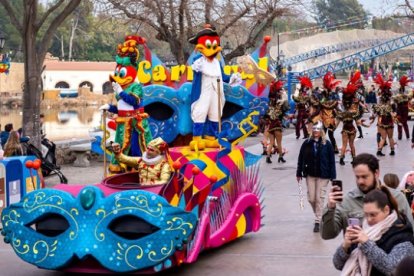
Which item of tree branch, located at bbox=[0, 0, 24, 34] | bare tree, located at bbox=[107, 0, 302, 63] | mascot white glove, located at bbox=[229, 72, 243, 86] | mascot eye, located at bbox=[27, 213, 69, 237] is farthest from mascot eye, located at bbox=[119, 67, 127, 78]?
bare tree, located at bbox=[107, 0, 302, 63]

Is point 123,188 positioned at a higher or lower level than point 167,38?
lower

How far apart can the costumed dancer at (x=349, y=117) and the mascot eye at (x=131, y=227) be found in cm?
1298

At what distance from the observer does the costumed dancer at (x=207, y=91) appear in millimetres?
11828

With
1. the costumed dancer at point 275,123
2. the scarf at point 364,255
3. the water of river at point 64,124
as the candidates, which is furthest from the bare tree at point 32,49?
the water of river at point 64,124

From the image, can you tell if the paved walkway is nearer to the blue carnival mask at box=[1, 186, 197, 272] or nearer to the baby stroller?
the blue carnival mask at box=[1, 186, 197, 272]

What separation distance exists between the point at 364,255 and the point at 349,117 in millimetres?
16187

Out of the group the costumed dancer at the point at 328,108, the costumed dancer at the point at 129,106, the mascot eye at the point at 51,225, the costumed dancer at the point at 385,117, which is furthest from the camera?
the costumed dancer at the point at 328,108

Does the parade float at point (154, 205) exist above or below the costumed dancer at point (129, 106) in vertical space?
below

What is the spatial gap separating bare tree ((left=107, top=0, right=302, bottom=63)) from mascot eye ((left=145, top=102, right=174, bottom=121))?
606 inches

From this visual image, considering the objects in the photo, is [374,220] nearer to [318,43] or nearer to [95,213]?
[95,213]

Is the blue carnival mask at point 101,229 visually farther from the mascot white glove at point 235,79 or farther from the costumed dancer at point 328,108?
the costumed dancer at point 328,108

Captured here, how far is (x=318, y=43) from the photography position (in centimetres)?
9094

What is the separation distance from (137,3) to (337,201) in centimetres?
2338

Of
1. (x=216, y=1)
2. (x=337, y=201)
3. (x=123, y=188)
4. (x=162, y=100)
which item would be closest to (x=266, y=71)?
(x=162, y=100)
